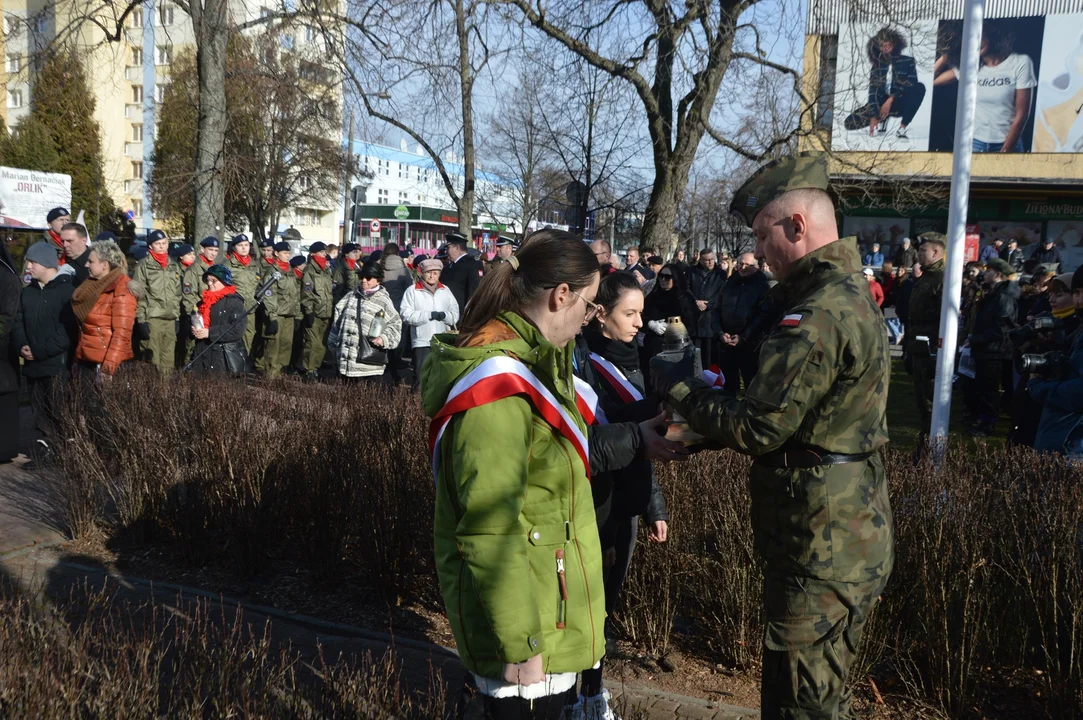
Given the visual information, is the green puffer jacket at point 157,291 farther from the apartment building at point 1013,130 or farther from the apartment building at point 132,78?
the apartment building at point 1013,130

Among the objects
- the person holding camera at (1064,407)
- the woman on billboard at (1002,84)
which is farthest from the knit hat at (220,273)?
the woman on billboard at (1002,84)

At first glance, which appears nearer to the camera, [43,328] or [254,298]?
[43,328]

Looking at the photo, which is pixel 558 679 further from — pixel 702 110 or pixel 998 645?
pixel 702 110

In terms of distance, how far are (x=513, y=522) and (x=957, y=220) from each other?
20.9 ft

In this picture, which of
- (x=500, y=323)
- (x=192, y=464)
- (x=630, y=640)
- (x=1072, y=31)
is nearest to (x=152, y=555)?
(x=192, y=464)

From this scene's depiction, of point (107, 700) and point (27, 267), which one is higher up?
point (27, 267)

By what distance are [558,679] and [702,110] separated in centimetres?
1274

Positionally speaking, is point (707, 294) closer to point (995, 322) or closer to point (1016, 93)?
point (995, 322)

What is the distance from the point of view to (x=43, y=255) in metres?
8.02

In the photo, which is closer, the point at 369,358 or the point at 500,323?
the point at 500,323

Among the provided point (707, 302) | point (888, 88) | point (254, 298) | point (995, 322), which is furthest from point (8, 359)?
point (888, 88)

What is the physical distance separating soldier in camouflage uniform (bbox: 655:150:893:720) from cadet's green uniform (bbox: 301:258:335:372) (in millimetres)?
12166

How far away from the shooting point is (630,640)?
450cm

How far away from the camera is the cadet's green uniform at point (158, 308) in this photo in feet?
35.9
